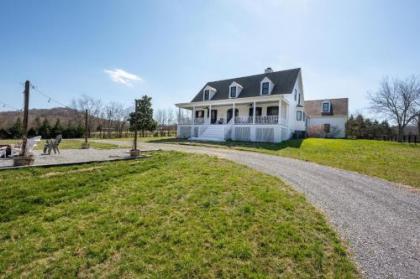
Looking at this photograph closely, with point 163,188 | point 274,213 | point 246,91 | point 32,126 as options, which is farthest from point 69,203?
point 32,126

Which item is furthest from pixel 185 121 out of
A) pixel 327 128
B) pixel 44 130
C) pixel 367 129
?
pixel 367 129

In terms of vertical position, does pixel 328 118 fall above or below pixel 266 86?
below

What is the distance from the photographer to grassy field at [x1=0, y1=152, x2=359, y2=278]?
9.75 ft

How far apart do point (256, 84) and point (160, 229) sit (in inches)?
898

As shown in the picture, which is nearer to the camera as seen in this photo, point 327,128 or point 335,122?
point 327,128

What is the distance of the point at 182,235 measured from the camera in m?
3.62

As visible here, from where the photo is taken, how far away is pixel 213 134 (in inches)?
851

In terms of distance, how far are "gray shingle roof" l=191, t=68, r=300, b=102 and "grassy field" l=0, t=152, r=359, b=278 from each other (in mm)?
18302

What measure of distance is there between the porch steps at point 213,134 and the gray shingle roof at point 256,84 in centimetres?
520

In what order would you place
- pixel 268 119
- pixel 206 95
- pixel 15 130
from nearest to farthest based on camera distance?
pixel 268 119 → pixel 206 95 → pixel 15 130

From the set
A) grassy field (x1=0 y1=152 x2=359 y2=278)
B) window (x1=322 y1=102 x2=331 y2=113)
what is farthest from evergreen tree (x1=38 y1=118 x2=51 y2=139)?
window (x1=322 y1=102 x2=331 y2=113)

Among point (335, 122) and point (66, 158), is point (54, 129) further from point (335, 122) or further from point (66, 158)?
point (335, 122)

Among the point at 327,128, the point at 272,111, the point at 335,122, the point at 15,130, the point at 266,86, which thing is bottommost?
the point at 15,130

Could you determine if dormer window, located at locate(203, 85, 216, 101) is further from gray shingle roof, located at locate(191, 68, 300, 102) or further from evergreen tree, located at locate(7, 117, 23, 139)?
evergreen tree, located at locate(7, 117, 23, 139)
